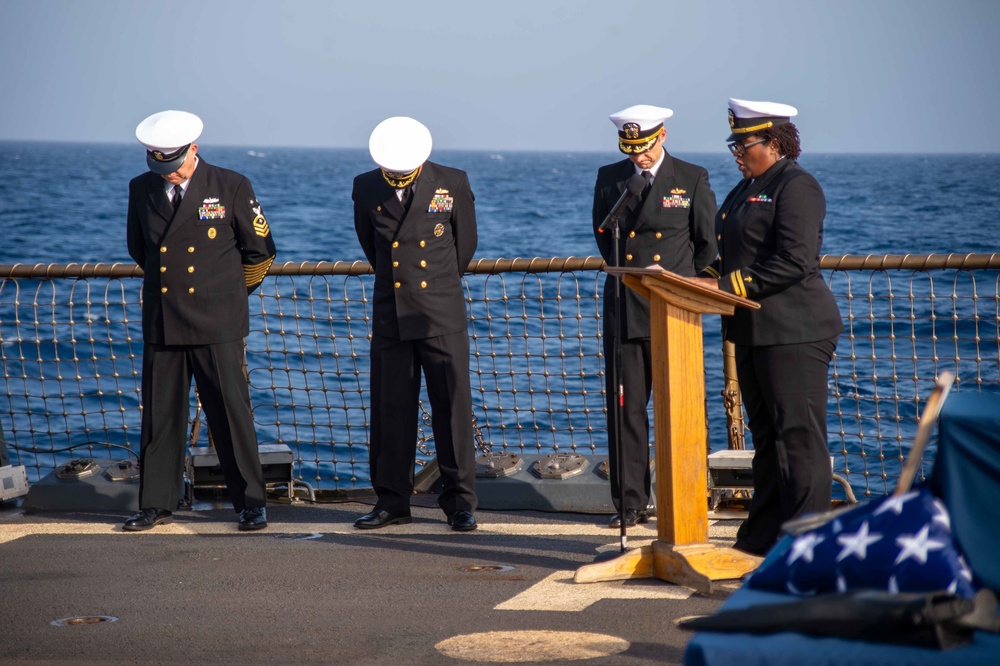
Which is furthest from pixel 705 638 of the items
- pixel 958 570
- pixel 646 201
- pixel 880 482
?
pixel 880 482

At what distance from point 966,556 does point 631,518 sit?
2730 mm

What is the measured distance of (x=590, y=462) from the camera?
6348mm

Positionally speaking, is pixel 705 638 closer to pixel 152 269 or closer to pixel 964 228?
pixel 152 269

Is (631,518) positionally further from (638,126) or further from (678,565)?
(638,126)

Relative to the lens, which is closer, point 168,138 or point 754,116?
point 754,116

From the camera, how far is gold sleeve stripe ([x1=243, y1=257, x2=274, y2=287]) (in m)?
6.04

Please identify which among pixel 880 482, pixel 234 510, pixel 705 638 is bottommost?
pixel 880 482

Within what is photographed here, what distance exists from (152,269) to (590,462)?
7.64 feet

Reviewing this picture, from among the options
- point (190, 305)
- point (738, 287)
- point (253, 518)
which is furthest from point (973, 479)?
point (190, 305)

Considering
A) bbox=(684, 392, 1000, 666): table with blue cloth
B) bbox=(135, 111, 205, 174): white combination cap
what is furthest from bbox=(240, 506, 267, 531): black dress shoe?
bbox=(684, 392, 1000, 666): table with blue cloth

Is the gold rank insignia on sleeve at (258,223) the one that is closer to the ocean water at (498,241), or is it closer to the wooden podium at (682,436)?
the wooden podium at (682,436)

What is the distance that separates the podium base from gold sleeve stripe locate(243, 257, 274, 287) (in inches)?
89.7

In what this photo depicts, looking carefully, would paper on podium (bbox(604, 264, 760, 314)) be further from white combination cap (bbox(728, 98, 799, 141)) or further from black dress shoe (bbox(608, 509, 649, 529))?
black dress shoe (bbox(608, 509, 649, 529))

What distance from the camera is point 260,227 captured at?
235 inches
